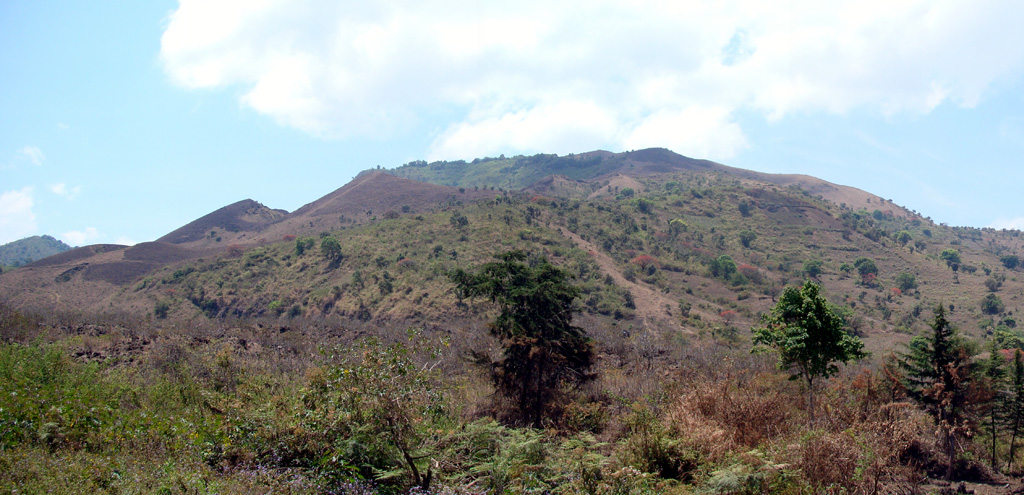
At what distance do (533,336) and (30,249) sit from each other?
206709mm

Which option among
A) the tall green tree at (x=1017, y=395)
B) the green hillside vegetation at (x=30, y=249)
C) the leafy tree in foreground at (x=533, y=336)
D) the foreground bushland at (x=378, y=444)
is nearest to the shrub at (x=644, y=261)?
the tall green tree at (x=1017, y=395)

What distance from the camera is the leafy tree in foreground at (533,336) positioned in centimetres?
1461

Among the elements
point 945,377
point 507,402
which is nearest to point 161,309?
point 507,402

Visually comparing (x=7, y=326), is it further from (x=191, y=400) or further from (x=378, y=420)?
(x=378, y=420)

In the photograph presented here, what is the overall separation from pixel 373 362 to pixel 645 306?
4623cm

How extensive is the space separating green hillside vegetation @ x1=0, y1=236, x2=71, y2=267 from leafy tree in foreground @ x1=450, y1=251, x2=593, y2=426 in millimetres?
187144

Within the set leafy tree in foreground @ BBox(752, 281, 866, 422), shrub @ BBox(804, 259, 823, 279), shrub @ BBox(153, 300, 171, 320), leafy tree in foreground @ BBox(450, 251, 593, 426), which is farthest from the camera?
shrub @ BBox(804, 259, 823, 279)

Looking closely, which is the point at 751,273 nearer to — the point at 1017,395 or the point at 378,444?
the point at 1017,395

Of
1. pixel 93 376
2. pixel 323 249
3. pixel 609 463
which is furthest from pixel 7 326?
pixel 323 249

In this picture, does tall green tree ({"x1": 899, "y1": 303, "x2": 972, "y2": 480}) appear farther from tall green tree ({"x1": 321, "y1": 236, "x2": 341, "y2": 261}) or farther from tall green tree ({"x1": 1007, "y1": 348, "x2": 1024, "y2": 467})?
tall green tree ({"x1": 321, "y1": 236, "x2": 341, "y2": 261})

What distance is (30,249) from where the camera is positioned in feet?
514

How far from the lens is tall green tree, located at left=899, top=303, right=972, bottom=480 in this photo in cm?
1734

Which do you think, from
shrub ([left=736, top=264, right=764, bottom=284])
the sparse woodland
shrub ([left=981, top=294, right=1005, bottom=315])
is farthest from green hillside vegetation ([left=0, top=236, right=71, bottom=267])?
shrub ([left=981, top=294, right=1005, bottom=315])

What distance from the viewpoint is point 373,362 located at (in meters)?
6.91
